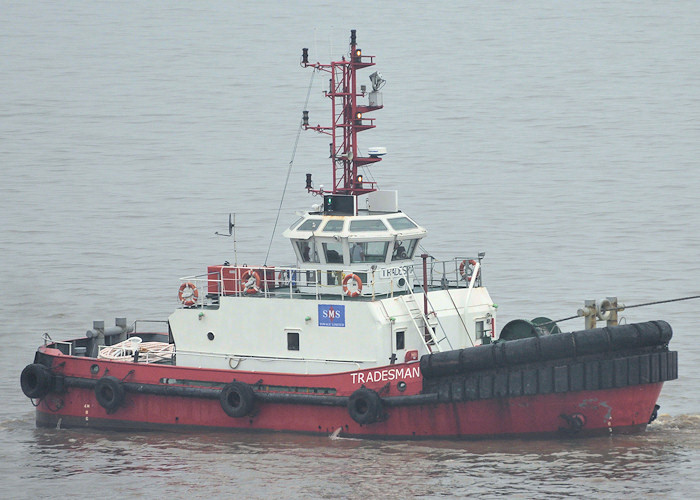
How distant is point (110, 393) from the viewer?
23141 mm

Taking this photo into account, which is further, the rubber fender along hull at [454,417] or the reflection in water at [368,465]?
the rubber fender along hull at [454,417]

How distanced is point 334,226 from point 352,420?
10.9 feet

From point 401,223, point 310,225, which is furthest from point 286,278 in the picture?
point 401,223

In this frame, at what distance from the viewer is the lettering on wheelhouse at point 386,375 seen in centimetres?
2105

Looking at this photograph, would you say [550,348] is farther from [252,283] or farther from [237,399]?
[252,283]

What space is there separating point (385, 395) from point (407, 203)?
17.9 metres

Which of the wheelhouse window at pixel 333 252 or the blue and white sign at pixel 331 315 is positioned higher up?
the wheelhouse window at pixel 333 252

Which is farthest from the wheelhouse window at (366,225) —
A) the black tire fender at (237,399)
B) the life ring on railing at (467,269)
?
the black tire fender at (237,399)

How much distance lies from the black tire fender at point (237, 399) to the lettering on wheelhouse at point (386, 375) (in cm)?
177

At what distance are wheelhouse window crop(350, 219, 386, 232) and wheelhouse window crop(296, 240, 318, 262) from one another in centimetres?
79

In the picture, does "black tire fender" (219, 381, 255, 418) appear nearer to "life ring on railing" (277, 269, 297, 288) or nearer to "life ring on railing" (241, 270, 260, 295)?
"life ring on railing" (241, 270, 260, 295)

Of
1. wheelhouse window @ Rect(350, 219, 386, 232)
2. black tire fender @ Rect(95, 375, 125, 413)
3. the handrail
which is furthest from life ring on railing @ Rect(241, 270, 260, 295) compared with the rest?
black tire fender @ Rect(95, 375, 125, 413)

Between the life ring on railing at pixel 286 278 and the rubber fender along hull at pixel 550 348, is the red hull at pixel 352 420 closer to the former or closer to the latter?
the rubber fender along hull at pixel 550 348

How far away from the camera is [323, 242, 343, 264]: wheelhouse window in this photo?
74.8 feet
